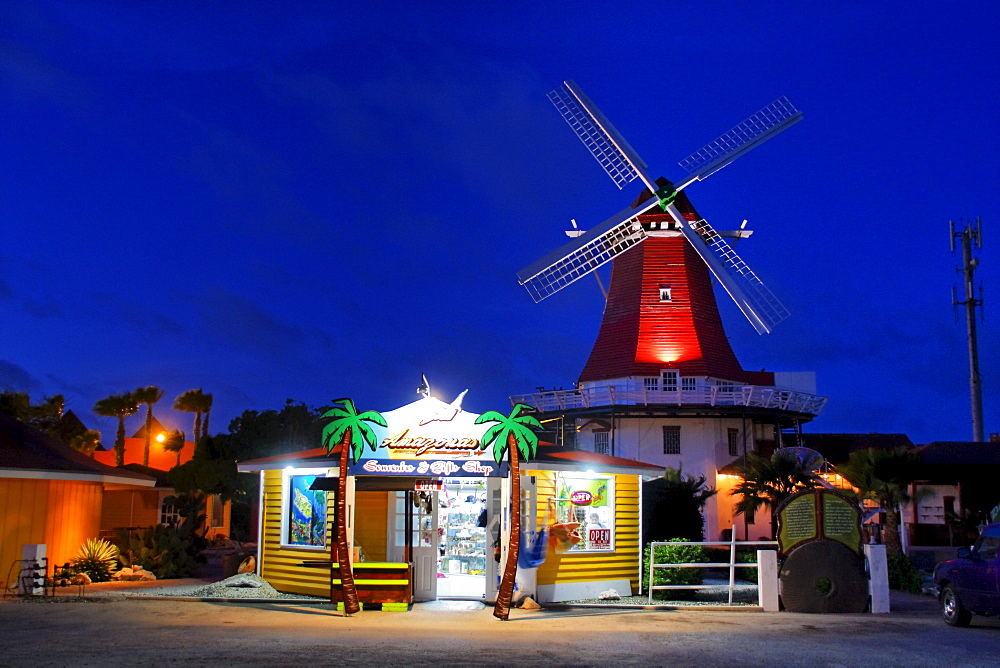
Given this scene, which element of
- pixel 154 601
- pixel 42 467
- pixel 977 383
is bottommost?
pixel 154 601

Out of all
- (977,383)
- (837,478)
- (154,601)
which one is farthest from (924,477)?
(154,601)

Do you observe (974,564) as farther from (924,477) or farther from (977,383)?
(977,383)

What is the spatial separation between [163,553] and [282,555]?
205 inches

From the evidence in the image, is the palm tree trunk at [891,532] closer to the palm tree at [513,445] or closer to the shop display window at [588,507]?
the shop display window at [588,507]

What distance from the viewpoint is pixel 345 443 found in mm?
16266

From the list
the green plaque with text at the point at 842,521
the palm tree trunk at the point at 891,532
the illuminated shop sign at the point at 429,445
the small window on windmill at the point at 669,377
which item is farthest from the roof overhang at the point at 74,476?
the small window on windmill at the point at 669,377

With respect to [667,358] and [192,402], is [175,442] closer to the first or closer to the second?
[192,402]

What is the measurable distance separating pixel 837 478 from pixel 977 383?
12005 mm

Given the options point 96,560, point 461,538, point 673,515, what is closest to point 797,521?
point 461,538

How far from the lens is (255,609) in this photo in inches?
630

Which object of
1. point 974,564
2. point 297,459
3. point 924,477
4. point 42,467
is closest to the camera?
point 974,564

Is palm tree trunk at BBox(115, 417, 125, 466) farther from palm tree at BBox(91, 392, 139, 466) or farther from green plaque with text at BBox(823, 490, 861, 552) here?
green plaque with text at BBox(823, 490, 861, 552)

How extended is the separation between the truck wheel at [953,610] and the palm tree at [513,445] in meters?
6.93

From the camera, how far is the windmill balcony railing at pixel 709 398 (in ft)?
124
